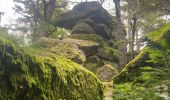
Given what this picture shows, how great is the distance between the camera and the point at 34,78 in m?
3.75

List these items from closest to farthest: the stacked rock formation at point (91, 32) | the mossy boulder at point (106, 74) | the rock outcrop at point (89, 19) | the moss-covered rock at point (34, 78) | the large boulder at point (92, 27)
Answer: the moss-covered rock at point (34, 78)
the mossy boulder at point (106, 74)
the stacked rock formation at point (91, 32)
the large boulder at point (92, 27)
the rock outcrop at point (89, 19)

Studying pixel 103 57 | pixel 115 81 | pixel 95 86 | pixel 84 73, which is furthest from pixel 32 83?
pixel 103 57

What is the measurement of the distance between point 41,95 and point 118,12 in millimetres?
15039

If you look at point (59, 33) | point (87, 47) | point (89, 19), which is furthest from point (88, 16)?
point (87, 47)

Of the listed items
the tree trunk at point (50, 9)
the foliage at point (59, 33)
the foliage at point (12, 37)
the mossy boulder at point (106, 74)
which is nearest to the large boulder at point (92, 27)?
the foliage at point (59, 33)

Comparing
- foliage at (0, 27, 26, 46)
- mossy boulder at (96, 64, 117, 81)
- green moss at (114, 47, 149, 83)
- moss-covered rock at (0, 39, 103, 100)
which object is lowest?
mossy boulder at (96, 64, 117, 81)

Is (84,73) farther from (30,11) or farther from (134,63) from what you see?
(30,11)

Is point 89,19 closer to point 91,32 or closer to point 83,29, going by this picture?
point 91,32

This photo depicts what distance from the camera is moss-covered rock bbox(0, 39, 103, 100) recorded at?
333 centimetres

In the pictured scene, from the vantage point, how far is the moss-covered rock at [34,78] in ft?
10.9

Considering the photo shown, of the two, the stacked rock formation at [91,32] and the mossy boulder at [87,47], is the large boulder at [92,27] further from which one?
the mossy boulder at [87,47]

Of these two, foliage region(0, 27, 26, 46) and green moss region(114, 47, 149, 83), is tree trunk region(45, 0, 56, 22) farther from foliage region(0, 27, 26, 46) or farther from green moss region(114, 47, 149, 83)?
foliage region(0, 27, 26, 46)

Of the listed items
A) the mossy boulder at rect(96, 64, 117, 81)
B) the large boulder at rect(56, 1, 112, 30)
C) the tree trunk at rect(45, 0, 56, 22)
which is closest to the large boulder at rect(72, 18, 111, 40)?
the large boulder at rect(56, 1, 112, 30)

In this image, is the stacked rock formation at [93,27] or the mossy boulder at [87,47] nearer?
the mossy boulder at [87,47]
